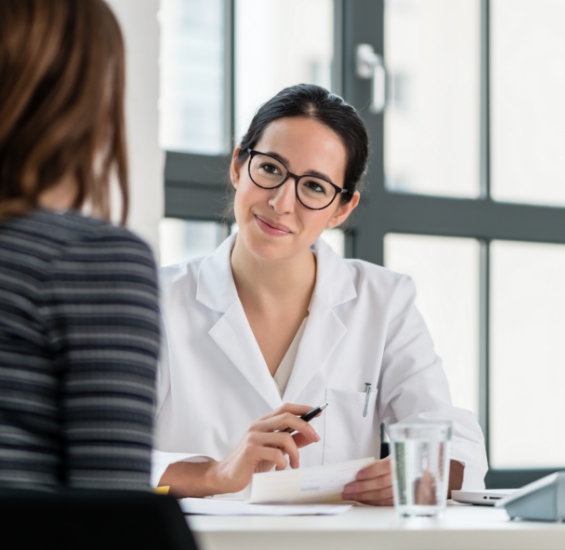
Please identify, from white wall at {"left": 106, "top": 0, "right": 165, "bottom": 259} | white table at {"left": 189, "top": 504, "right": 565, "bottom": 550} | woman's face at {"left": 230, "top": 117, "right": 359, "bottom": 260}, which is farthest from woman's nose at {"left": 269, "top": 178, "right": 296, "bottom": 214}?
white table at {"left": 189, "top": 504, "right": 565, "bottom": 550}

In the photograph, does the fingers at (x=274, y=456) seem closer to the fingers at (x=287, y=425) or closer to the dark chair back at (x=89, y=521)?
the fingers at (x=287, y=425)

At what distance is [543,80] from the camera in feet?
10.5

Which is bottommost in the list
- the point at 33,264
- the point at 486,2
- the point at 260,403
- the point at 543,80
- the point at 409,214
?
the point at 260,403

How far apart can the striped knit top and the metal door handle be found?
2.19 meters

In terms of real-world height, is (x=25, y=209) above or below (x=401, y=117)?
below

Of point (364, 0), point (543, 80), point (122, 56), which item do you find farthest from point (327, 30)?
point (122, 56)

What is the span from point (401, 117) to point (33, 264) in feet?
7.88

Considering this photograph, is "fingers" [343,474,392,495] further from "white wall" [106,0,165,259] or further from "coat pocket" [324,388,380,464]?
"white wall" [106,0,165,259]

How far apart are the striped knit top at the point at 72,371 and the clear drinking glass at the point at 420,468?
0.48 meters

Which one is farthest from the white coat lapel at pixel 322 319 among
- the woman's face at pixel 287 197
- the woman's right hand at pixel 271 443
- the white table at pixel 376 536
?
the white table at pixel 376 536

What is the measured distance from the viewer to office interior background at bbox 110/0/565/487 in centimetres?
267

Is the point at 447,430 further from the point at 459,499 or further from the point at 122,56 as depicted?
the point at 122,56

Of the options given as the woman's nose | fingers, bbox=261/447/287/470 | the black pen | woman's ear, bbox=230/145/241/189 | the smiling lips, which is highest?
woman's ear, bbox=230/145/241/189

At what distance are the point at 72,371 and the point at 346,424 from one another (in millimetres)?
1347
